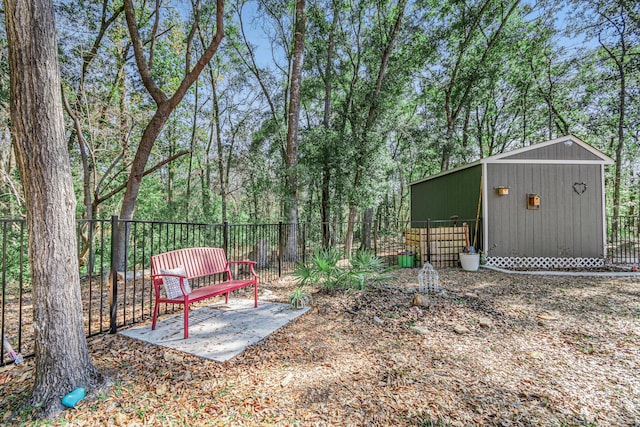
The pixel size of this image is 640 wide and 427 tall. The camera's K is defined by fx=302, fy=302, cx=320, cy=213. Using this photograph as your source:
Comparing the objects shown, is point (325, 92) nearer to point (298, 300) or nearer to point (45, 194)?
point (298, 300)

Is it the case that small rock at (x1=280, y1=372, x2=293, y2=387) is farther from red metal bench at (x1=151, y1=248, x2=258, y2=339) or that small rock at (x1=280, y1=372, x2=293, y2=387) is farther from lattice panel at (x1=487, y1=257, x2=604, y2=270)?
lattice panel at (x1=487, y1=257, x2=604, y2=270)

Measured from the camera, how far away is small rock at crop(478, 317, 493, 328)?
3369 mm

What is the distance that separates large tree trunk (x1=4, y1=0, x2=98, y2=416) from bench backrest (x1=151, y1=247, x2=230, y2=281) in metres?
1.23

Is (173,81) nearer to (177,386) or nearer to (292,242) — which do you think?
(292,242)

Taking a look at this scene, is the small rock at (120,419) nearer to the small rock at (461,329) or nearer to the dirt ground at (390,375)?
the dirt ground at (390,375)

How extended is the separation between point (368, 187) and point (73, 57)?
7.88 metres

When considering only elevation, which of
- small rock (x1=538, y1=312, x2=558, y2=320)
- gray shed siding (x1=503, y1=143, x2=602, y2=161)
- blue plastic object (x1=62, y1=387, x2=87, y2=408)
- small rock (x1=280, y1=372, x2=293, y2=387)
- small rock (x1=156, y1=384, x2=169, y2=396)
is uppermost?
gray shed siding (x1=503, y1=143, x2=602, y2=161)

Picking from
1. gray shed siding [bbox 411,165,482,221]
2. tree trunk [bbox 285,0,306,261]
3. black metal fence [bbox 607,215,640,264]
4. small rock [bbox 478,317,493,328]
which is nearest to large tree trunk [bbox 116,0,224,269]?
tree trunk [bbox 285,0,306,261]

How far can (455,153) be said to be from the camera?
1219cm

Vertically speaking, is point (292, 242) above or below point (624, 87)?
below

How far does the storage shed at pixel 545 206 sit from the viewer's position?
24.1 ft

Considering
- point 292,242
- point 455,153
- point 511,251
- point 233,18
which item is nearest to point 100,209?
point 292,242

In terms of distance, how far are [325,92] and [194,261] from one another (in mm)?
9404

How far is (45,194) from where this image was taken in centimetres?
189
